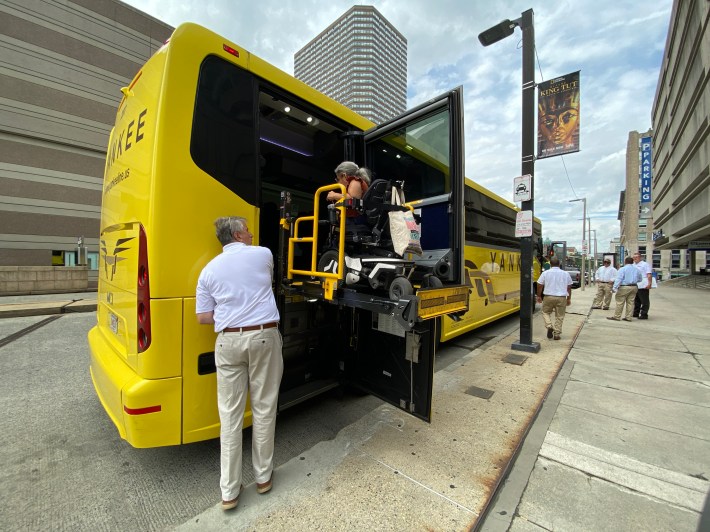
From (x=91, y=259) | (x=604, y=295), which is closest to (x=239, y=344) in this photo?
(x=604, y=295)

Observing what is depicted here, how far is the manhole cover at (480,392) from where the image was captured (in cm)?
376

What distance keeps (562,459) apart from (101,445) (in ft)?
12.5

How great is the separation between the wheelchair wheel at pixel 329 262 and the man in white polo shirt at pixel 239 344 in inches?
23.1

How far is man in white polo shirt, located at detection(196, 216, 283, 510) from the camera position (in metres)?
2.01

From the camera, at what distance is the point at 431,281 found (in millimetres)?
2891

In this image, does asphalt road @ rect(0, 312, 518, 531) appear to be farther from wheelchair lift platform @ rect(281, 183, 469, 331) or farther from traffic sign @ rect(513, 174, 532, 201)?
traffic sign @ rect(513, 174, 532, 201)

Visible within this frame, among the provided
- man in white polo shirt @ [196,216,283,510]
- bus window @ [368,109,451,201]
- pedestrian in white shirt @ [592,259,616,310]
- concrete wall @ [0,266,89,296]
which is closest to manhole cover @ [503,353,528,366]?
bus window @ [368,109,451,201]

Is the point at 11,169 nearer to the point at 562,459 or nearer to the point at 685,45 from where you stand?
the point at 562,459

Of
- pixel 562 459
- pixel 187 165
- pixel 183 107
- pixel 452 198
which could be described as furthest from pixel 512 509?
pixel 183 107

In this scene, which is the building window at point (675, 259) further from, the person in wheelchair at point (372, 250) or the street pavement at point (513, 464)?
the person in wheelchair at point (372, 250)

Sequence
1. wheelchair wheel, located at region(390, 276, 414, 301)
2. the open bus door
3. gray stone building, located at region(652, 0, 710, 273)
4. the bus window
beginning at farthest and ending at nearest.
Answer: gray stone building, located at region(652, 0, 710, 273), the bus window, the open bus door, wheelchair wheel, located at region(390, 276, 414, 301)

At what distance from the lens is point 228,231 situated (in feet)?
6.99

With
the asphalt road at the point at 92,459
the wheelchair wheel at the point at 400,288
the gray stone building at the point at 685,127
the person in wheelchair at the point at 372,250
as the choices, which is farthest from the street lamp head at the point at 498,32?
the gray stone building at the point at 685,127

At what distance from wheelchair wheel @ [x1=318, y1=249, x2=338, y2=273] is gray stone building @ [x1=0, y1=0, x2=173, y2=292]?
18053mm
